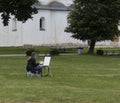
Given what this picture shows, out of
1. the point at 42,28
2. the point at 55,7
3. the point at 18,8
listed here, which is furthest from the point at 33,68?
the point at 55,7

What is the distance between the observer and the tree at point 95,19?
5003cm

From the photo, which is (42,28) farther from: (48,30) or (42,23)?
(48,30)

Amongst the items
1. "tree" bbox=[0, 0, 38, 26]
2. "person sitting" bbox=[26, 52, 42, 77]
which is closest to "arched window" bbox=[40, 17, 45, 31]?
"tree" bbox=[0, 0, 38, 26]

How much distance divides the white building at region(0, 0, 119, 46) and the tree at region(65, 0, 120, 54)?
2481 cm

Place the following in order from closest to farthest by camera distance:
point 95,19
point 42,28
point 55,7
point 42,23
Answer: point 95,19, point 42,28, point 55,7, point 42,23

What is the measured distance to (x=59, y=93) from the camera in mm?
16344

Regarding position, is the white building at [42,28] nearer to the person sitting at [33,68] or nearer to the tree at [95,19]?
the tree at [95,19]

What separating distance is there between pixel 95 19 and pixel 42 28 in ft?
95.2

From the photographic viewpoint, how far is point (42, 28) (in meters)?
78.9

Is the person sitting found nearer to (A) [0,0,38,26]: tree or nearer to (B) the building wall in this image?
(A) [0,0,38,26]: tree

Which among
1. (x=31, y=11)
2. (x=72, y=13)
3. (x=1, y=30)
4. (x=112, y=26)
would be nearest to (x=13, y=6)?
(x=31, y=11)

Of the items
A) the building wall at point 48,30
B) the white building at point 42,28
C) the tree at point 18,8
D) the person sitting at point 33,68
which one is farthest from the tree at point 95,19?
the person sitting at point 33,68

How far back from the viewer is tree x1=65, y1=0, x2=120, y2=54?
50.0m

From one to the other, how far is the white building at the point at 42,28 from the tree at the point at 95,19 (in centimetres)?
2481
